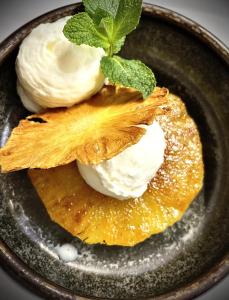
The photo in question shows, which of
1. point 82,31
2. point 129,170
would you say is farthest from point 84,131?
point 82,31

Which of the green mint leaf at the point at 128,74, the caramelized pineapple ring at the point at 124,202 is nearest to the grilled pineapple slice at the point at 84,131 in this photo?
the green mint leaf at the point at 128,74

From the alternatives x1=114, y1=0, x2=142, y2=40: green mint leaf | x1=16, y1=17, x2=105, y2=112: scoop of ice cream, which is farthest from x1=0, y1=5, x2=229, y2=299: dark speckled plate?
x1=114, y1=0, x2=142, y2=40: green mint leaf

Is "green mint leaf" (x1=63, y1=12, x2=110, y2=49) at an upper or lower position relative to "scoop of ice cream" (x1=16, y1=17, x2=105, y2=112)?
upper

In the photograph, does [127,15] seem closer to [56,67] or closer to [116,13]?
[116,13]

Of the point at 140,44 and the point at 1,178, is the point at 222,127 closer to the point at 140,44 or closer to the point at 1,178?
the point at 140,44

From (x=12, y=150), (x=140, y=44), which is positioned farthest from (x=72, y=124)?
(x=140, y=44)

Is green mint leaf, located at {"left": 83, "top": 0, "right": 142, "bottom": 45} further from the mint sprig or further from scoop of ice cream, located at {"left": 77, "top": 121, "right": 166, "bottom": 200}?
scoop of ice cream, located at {"left": 77, "top": 121, "right": 166, "bottom": 200}

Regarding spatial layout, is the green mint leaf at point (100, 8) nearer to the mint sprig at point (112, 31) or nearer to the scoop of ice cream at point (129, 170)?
the mint sprig at point (112, 31)
